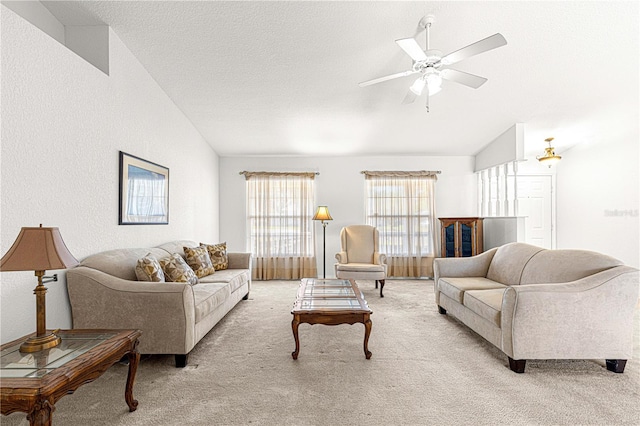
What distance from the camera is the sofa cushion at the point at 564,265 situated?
2.53 metres

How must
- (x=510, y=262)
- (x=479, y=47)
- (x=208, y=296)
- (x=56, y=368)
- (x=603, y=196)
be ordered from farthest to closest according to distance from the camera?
(x=603, y=196) < (x=510, y=262) < (x=208, y=296) < (x=479, y=47) < (x=56, y=368)

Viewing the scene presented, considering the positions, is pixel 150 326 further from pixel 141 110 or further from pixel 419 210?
pixel 419 210

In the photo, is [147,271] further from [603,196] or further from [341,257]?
[603,196]

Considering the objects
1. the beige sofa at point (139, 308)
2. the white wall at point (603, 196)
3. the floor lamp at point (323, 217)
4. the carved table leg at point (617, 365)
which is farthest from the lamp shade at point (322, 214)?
the white wall at point (603, 196)

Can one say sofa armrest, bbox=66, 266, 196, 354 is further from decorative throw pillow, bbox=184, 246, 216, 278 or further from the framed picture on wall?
decorative throw pillow, bbox=184, 246, 216, 278

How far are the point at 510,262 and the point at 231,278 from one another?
3111 millimetres

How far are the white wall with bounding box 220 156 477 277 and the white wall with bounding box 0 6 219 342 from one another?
235 cm

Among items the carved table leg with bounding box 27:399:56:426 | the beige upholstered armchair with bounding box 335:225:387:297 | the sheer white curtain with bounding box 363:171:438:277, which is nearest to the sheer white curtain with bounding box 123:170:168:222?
the carved table leg with bounding box 27:399:56:426

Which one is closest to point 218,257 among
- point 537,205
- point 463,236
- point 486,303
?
point 486,303

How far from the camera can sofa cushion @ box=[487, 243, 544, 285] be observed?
3.32 m

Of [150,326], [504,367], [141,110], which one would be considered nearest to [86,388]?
[150,326]

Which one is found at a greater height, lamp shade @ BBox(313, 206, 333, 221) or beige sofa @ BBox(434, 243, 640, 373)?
lamp shade @ BBox(313, 206, 333, 221)

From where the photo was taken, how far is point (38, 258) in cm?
161

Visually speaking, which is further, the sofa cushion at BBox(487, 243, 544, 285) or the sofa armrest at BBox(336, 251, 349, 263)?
the sofa armrest at BBox(336, 251, 349, 263)
